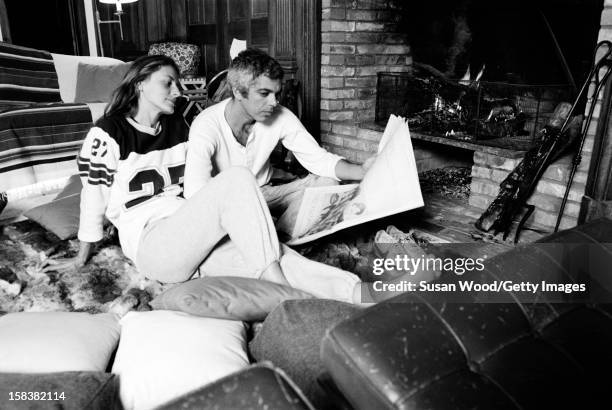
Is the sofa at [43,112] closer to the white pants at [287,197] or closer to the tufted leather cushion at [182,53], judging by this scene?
the tufted leather cushion at [182,53]

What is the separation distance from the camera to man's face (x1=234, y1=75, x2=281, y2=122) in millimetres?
1939

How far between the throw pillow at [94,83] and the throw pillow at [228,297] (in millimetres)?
2511

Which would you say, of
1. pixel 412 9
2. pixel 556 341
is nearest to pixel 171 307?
pixel 556 341

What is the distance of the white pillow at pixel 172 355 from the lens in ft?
3.39

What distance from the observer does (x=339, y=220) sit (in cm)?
205

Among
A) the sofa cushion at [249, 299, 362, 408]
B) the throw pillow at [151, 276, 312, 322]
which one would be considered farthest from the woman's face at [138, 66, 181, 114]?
the sofa cushion at [249, 299, 362, 408]

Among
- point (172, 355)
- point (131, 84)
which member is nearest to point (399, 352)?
point (172, 355)

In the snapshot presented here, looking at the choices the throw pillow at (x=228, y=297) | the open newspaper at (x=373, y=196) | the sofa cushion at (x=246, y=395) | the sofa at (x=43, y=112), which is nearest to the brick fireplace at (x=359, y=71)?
the open newspaper at (x=373, y=196)

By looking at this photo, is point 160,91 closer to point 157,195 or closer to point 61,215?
point 157,195

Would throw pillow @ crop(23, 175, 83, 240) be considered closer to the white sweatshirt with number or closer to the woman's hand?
the woman's hand

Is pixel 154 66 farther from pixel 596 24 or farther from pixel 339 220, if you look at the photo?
pixel 596 24

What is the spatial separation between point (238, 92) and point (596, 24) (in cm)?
210

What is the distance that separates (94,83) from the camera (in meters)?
3.60

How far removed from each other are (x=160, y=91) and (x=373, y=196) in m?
0.84
